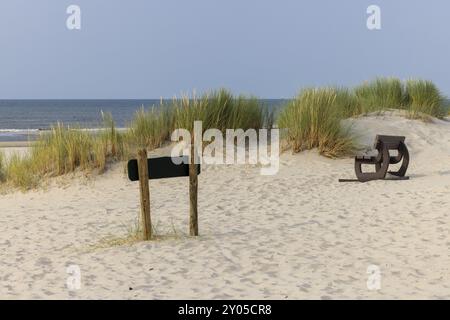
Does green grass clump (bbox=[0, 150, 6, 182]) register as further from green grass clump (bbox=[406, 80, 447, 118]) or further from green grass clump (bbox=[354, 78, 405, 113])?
green grass clump (bbox=[406, 80, 447, 118])

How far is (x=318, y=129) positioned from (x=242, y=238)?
693cm

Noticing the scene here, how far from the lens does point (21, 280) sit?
584cm

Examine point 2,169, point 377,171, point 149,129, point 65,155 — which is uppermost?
point 149,129

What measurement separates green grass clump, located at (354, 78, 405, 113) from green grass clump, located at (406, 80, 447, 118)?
1.03 ft

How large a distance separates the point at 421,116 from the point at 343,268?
43.4ft

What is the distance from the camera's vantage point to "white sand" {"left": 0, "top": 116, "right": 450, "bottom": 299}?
18.1 feet

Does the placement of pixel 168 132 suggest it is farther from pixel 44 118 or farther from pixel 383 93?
pixel 44 118

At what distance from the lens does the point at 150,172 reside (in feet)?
23.2

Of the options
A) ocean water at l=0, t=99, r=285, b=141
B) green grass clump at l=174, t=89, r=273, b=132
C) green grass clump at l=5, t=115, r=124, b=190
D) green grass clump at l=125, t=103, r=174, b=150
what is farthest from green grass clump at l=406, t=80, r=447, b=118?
green grass clump at l=5, t=115, r=124, b=190

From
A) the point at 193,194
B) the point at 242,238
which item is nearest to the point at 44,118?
the point at 193,194

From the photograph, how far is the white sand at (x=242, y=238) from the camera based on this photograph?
5.52m

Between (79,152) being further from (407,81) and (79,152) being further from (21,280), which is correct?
(407,81)

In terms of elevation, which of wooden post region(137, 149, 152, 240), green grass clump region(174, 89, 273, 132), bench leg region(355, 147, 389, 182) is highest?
green grass clump region(174, 89, 273, 132)
